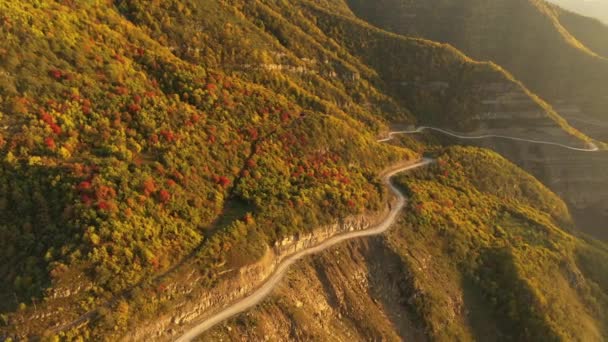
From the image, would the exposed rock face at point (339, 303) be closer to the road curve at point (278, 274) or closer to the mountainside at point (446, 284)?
the mountainside at point (446, 284)

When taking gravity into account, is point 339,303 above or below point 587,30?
below

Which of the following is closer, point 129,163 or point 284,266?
point 129,163

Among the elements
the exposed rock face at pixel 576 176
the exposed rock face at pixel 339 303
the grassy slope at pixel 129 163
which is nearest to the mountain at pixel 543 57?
the exposed rock face at pixel 576 176

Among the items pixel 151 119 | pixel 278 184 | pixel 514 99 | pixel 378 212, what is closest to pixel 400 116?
pixel 514 99

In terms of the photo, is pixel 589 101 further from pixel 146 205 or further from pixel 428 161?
pixel 146 205

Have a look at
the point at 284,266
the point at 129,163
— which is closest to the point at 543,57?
the point at 284,266

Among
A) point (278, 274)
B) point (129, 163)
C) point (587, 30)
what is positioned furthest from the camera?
point (587, 30)

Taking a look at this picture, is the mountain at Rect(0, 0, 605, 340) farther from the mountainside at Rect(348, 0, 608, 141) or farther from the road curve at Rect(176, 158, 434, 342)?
the mountainside at Rect(348, 0, 608, 141)

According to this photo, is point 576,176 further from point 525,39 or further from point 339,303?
point 339,303
